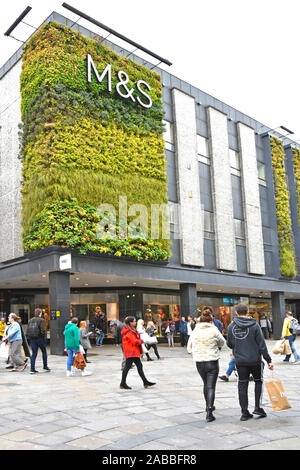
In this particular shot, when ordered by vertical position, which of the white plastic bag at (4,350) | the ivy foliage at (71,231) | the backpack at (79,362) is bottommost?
the backpack at (79,362)

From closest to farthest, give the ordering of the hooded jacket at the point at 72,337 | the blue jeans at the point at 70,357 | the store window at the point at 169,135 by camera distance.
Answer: the hooded jacket at the point at 72,337
the blue jeans at the point at 70,357
the store window at the point at 169,135

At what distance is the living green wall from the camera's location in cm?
2030

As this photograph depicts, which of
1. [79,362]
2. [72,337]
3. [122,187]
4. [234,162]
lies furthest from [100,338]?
[234,162]

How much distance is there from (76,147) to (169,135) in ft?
24.0

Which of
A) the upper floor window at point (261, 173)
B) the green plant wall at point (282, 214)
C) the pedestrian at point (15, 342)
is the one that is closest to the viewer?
the pedestrian at point (15, 342)

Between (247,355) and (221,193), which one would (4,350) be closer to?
(247,355)

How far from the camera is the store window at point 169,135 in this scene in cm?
2631

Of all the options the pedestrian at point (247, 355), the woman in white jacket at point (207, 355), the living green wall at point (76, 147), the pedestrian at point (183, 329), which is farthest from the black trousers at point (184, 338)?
the pedestrian at point (247, 355)

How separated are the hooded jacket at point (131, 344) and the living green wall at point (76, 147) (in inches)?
403

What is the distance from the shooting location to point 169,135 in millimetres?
26656

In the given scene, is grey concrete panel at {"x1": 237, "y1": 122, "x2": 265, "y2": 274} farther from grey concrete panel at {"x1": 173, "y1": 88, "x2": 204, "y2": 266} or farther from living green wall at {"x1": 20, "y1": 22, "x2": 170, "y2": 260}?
living green wall at {"x1": 20, "y1": 22, "x2": 170, "y2": 260}

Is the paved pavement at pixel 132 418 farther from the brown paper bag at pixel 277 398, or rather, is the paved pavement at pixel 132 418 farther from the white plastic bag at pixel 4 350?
the white plastic bag at pixel 4 350

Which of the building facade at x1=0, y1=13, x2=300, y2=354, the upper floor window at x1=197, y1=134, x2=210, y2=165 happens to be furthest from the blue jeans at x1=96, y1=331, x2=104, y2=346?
the upper floor window at x1=197, y1=134, x2=210, y2=165
